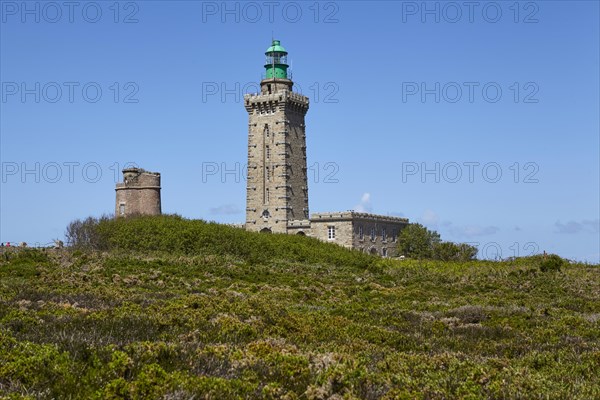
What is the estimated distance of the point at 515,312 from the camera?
21578 millimetres

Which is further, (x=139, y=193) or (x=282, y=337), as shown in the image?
(x=139, y=193)

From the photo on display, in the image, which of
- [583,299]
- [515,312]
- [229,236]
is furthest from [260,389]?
[229,236]

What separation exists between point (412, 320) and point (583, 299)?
1115cm

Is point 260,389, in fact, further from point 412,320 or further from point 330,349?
point 412,320

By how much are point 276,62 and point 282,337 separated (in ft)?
213

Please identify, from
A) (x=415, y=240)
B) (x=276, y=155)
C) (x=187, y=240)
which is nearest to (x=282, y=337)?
(x=187, y=240)

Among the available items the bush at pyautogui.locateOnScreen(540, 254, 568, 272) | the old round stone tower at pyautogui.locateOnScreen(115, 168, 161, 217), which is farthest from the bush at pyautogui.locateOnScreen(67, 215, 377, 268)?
the bush at pyautogui.locateOnScreen(540, 254, 568, 272)

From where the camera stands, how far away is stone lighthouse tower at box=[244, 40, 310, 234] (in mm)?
72938

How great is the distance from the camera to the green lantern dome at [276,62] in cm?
7591

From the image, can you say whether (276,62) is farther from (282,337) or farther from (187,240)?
(282,337)

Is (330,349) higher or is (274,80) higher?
(274,80)

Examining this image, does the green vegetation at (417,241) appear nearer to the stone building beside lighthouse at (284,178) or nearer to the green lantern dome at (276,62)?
the stone building beside lighthouse at (284,178)

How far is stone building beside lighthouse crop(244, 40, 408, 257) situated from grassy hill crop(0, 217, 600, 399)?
1404 inches

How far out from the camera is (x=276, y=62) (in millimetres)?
76875
